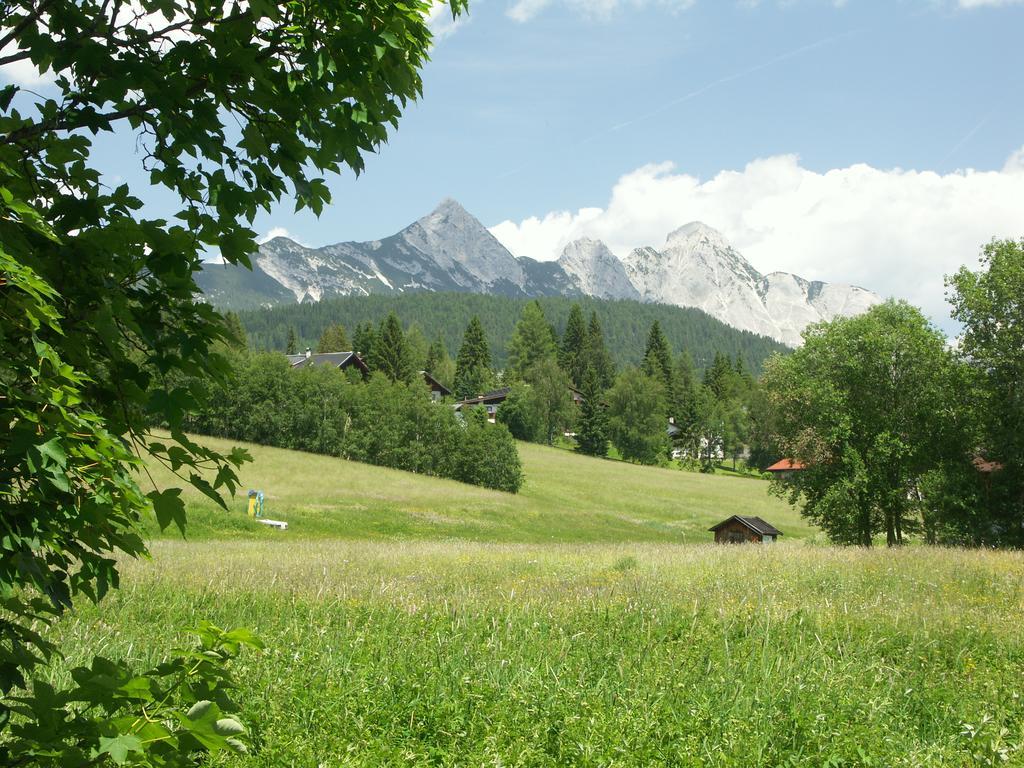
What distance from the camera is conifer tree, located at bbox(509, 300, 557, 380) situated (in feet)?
458

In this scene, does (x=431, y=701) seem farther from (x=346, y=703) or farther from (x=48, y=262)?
(x=48, y=262)

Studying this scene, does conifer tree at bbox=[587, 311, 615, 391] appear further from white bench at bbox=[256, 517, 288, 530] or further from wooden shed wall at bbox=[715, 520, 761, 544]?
white bench at bbox=[256, 517, 288, 530]

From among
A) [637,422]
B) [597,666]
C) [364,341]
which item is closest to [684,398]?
[637,422]

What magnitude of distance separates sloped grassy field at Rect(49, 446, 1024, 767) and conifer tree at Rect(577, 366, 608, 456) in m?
101

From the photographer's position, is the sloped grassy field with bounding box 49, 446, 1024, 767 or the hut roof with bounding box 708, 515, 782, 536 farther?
the hut roof with bounding box 708, 515, 782, 536

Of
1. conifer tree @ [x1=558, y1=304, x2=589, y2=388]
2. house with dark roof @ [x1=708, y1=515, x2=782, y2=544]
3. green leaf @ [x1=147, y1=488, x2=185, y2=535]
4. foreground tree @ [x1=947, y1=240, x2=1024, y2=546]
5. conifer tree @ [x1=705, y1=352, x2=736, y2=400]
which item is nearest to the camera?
green leaf @ [x1=147, y1=488, x2=185, y2=535]

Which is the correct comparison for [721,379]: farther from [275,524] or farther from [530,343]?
[275,524]

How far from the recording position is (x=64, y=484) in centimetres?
240

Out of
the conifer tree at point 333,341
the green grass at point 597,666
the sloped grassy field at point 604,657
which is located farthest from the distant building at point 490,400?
the green grass at point 597,666

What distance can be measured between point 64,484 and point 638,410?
11887 cm

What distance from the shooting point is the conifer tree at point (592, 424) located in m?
116

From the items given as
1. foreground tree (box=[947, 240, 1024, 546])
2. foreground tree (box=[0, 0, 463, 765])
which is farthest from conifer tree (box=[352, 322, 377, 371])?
foreground tree (box=[0, 0, 463, 765])

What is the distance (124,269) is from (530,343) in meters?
139

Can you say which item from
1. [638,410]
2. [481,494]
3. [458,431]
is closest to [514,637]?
[481,494]
